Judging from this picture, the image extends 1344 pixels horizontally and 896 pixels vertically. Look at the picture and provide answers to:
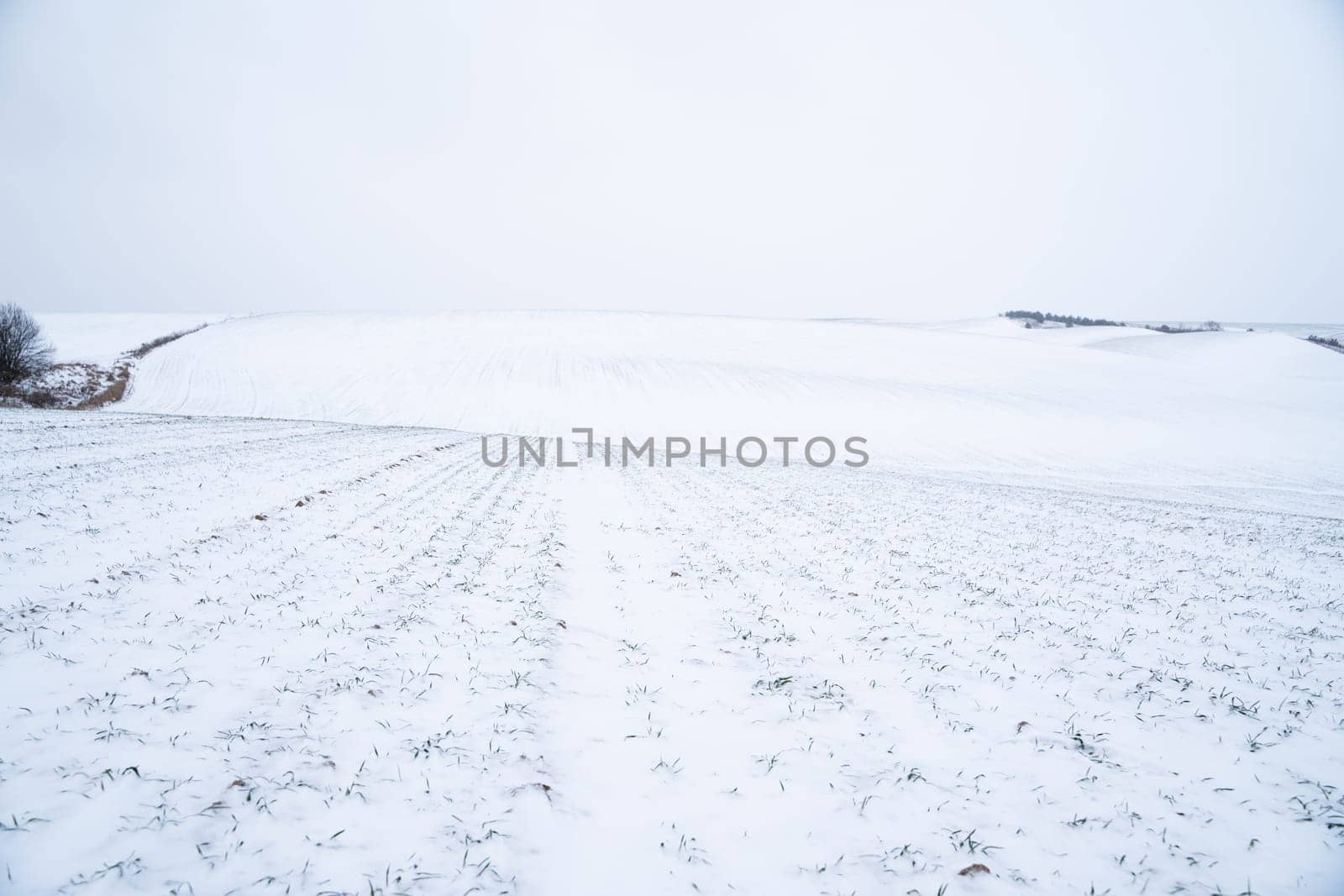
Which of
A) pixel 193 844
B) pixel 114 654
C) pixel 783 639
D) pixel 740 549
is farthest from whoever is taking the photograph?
pixel 740 549

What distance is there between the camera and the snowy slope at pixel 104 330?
5378 centimetres

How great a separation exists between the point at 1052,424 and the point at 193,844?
48974 millimetres

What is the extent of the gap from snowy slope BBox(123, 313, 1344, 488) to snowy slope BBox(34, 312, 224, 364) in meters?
6.59

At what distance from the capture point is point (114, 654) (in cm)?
549

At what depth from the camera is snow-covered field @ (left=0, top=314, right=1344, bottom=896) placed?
3.71 m

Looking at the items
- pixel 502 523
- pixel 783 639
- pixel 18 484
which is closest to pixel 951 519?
pixel 783 639

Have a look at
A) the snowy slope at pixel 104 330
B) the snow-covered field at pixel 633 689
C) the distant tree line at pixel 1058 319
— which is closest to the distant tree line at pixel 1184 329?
the distant tree line at pixel 1058 319

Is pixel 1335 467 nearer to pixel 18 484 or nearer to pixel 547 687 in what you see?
pixel 547 687

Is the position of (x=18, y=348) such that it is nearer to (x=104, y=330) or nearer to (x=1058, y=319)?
(x=104, y=330)

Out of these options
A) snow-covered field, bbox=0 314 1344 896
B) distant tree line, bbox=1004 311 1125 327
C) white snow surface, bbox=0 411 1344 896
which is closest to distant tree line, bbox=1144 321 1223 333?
distant tree line, bbox=1004 311 1125 327

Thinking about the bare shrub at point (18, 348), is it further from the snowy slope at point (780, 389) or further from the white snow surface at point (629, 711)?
the white snow surface at point (629, 711)

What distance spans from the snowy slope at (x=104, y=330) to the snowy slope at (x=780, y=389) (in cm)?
659

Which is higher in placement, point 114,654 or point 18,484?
point 18,484

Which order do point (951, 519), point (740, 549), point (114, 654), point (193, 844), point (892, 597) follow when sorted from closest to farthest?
point (193, 844) < point (114, 654) < point (892, 597) < point (740, 549) < point (951, 519)
